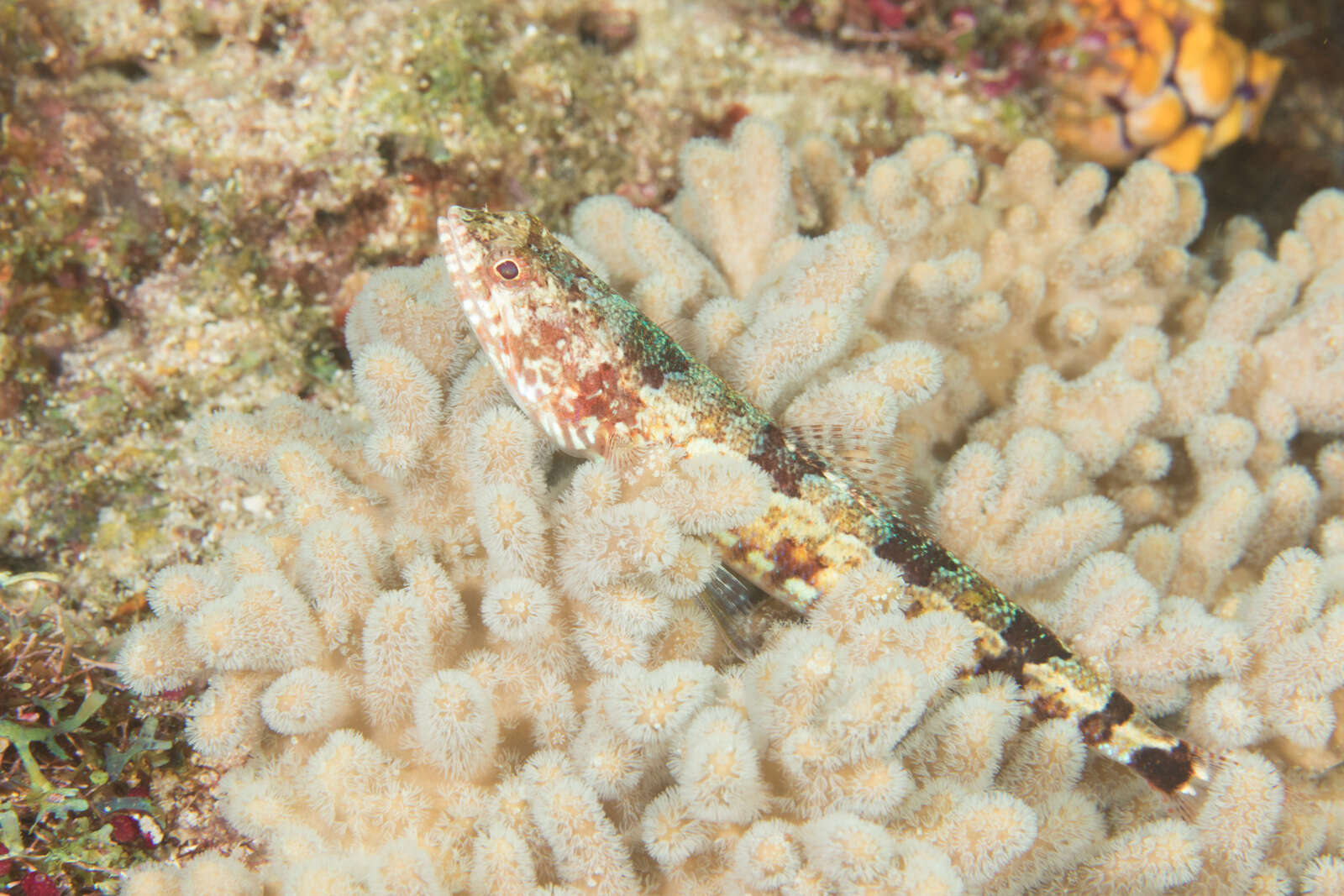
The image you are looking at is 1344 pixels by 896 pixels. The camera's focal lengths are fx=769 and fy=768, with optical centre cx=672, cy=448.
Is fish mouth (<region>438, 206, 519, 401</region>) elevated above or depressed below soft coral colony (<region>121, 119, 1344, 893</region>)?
above

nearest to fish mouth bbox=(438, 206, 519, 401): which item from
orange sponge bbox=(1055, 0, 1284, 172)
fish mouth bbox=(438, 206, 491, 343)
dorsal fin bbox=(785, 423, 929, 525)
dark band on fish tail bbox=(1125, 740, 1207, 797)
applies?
fish mouth bbox=(438, 206, 491, 343)

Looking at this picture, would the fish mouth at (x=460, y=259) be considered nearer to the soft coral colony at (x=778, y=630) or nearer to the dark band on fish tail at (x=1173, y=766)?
the soft coral colony at (x=778, y=630)

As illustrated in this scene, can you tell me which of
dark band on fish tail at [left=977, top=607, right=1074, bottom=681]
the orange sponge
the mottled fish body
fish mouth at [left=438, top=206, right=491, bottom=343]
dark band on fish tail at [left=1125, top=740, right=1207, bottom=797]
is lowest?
dark band on fish tail at [left=1125, top=740, right=1207, bottom=797]

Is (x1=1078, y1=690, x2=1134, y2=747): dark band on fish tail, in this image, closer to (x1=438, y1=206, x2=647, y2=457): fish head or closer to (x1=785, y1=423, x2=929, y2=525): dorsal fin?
(x1=785, y1=423, x2=929, y2=525): dorsal fin

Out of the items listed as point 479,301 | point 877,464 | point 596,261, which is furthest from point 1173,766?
point 479,301

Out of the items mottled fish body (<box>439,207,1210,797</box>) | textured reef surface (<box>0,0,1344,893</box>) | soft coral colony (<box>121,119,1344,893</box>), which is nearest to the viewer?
soft coral colony (<box>121,119,1344,893</box>)

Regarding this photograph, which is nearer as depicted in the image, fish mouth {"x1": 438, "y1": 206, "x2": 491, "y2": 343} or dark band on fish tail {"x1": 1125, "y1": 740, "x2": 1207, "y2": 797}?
dark band on fish tail {"x1": 1125, "y1": 740, "x2": 1207, "y2": 797}
